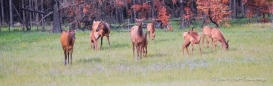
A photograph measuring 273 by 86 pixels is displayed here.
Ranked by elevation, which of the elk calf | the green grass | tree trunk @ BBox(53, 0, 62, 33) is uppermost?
tree trunk @ BBox(53, 0, 62, 33)

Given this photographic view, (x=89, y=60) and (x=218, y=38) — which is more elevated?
(x=218, y=38)

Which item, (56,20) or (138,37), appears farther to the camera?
(56,20)

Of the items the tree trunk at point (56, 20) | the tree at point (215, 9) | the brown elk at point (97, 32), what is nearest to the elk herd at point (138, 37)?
the brown elk at point (97, 32)

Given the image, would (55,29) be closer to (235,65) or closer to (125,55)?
(125,55)

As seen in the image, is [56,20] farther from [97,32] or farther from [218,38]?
[218,38]

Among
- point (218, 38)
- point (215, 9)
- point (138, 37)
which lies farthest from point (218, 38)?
point (215, 9)

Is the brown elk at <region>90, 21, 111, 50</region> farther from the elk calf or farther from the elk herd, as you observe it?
the elk calf

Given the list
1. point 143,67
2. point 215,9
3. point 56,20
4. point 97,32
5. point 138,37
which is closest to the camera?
point 143,67

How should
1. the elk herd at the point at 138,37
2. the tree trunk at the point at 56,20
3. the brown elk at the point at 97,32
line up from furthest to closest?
the tree trunk at the point at 56,20
the brown elk at the point at 97,32
the elk herd at the point at 138,37

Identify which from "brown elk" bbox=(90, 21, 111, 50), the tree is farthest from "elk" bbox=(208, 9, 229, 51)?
the tree

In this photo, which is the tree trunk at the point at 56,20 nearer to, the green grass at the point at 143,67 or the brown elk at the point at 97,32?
the brown elk at the point at 97,32

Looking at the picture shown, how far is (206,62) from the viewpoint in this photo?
1617 centimetres

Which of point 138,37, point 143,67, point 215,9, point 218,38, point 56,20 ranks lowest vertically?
point 143,67

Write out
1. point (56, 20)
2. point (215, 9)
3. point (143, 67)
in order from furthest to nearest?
point (215, 9)
point (56, 20)
point (143, 67)
